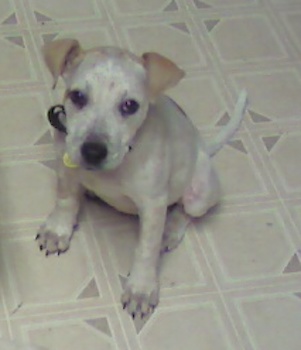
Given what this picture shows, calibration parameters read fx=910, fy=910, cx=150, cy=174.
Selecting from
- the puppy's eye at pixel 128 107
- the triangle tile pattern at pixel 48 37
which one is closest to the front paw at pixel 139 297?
the puppy's eye at pixel 128 107

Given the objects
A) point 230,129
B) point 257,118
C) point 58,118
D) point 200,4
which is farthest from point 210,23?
point 58,118

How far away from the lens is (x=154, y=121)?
1.80 meters

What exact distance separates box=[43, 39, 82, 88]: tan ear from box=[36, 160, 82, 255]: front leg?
32cm

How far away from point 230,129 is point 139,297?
0.48 metres

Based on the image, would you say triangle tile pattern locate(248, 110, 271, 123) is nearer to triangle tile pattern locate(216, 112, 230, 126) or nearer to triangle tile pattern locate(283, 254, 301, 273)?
triangle tile pattern locate(216, 112, 230, 126)

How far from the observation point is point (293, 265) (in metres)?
2.08

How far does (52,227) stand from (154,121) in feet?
1.30

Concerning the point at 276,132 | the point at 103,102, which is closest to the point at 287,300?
the point at 276,132

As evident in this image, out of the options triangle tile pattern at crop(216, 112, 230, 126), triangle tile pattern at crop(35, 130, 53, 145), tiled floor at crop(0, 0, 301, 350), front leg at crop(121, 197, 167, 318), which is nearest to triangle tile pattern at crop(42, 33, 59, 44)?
tiled floor at crop(0, 0, 301, 350)

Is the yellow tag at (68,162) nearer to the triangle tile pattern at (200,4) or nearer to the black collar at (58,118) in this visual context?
the black collar at (58,118)

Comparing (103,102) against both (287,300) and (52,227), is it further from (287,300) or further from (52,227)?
(287,300)

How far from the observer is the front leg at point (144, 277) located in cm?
190

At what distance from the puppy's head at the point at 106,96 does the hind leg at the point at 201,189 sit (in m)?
0.27

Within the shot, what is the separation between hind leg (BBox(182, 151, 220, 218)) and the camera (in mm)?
1979
